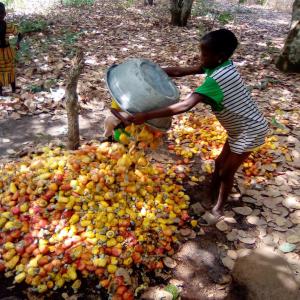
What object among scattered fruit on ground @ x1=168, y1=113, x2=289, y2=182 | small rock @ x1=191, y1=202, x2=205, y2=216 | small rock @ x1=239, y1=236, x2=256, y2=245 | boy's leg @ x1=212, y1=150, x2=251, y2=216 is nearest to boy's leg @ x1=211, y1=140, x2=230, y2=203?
boy's leg @ x1=212, y1=150, x2=251, y2=216

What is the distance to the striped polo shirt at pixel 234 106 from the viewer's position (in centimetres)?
220

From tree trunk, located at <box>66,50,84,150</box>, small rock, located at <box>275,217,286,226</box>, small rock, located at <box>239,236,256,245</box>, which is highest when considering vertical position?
tree trunk, located at <box>66,50,84,150</box>

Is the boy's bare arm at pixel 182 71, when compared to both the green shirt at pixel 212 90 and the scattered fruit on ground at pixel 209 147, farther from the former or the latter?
the scattered fruit on ground at pixel 209 147

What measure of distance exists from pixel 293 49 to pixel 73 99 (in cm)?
417

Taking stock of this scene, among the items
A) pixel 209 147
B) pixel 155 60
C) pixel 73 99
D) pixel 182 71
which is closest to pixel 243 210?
pixel 209 147

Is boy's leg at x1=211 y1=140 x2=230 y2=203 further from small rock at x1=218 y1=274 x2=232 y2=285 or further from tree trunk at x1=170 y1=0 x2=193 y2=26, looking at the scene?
tree trunk at x1=170 y1=0 x2=193 y2=26

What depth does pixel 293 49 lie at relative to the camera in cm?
550

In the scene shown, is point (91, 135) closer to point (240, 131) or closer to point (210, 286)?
point (240, 131)

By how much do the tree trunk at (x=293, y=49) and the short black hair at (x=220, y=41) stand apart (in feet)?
12.7

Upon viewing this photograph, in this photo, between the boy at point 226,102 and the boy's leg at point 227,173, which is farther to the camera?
the boy's leg at point 227,173

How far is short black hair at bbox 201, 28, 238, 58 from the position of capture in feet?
6.92

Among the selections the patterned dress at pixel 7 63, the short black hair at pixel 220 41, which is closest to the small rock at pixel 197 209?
the short black hair at pixel 220 41

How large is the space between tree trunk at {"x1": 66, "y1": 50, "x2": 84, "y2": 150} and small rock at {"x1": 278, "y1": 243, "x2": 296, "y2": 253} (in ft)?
6.28

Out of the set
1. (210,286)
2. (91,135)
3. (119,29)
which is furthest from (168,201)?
(119,29)
